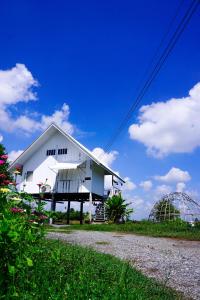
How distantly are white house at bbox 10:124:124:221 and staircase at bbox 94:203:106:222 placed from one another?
93 centimetres

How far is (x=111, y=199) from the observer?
26.7 meters

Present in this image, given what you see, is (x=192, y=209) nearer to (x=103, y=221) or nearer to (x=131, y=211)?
(x=131, y=211)

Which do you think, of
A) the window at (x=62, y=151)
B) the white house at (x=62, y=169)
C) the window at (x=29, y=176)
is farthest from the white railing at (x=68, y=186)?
the window at (x=29, y=176)

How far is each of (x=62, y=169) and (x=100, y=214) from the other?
4339 mm

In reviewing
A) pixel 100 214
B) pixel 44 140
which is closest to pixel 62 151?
pixel 44 140

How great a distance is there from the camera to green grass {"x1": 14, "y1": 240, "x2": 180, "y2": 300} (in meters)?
3.25

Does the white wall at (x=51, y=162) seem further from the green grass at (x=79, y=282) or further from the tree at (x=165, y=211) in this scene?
the green grass at (x=79, y=282)

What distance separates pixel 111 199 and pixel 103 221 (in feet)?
6.84

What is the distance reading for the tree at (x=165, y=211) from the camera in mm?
29314

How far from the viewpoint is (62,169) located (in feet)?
92.8

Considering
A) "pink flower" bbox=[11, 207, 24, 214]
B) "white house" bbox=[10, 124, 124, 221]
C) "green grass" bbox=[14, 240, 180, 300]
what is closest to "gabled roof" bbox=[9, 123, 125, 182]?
"white house" bbox=[10, 124, 124, 221]

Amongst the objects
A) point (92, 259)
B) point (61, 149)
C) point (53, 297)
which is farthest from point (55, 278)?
point (61, 149)

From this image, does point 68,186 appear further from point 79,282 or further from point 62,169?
point 79,282

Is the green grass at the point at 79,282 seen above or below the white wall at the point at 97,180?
below
